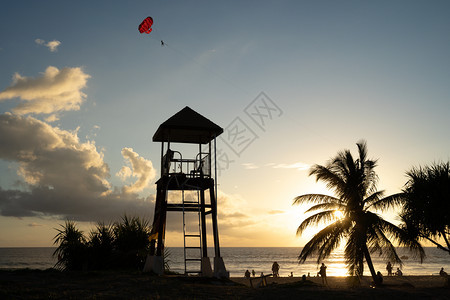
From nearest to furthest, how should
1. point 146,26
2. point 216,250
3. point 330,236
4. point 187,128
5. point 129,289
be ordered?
point 129,289
point 146,26
point 216,250
point 187,128
point 330,236

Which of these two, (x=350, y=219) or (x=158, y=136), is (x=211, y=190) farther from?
(x=350, y=219)

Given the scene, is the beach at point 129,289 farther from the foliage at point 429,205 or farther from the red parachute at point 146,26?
the red parachute at point 146,26

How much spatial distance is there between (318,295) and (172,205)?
29.9 ft

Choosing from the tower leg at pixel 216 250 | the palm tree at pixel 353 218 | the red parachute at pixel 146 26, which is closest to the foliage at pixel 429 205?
the palm tree at pixel 353 218

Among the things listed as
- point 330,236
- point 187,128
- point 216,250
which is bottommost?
point 216,250

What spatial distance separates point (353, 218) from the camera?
22719 mm

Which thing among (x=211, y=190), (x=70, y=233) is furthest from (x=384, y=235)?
(x=70, y=233)

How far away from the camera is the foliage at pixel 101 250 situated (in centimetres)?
2267

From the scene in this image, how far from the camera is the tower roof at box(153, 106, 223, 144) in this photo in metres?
21.9

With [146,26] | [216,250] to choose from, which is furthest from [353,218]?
[146,26]

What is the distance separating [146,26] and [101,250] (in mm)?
13290

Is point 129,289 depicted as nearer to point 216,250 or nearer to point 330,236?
Result: point 216,250

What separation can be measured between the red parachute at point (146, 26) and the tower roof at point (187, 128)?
5.27 meters

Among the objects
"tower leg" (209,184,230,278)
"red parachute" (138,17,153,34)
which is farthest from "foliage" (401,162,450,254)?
"red parachute" (138,17,153,34)
